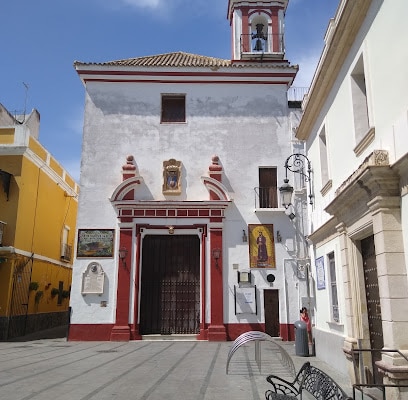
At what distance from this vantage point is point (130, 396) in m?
7.11

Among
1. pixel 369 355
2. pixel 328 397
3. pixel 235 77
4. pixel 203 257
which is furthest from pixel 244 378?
pixel 235 77

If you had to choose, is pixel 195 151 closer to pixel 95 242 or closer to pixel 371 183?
pixel 95 242

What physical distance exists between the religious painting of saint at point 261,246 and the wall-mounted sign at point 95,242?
5.20 m

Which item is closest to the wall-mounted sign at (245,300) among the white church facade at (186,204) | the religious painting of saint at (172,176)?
the white church facade at (186,204)

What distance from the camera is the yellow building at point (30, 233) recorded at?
55.5ft

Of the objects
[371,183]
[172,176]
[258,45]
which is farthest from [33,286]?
[371,183]

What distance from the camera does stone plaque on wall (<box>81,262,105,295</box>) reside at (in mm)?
16094

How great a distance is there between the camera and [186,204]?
16656 mm

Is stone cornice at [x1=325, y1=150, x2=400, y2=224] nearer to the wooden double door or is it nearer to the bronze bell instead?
the wooden double door

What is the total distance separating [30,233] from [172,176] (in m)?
6.57

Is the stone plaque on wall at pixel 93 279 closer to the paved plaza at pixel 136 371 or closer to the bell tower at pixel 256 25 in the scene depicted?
the paved plaza at pixel 136 371

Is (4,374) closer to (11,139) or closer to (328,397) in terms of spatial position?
(328,397)

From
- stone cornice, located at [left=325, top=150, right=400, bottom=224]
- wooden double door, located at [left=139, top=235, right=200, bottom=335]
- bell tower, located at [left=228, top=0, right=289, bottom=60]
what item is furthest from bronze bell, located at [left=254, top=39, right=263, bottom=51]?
stone cornice, located at [left=325, top=150, right=400, bottom=224]

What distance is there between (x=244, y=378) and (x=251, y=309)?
7416mm
